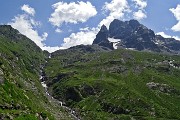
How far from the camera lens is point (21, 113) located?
195625 mm

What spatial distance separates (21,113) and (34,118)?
8.14m

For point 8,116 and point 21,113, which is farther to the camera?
point 21,113

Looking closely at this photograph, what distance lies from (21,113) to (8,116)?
61.3 ft

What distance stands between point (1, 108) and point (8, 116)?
16756mm

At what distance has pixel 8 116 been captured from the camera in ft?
582

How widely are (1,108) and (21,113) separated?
11.5 meters

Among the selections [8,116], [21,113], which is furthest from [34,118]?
[8,116]

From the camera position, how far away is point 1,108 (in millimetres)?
192125

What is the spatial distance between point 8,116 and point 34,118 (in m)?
20.5

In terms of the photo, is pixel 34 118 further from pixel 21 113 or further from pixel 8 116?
pixel 8 116

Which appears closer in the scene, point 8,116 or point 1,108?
point 8,116
